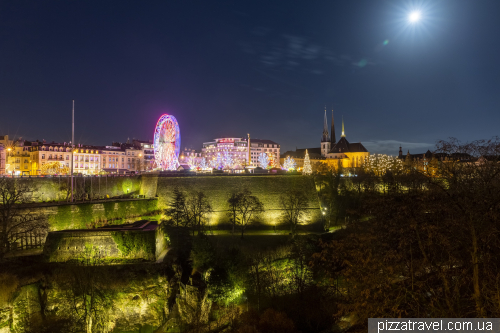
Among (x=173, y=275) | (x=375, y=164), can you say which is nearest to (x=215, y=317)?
(x=173, y=275)

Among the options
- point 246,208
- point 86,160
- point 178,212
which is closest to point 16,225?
point 178,212

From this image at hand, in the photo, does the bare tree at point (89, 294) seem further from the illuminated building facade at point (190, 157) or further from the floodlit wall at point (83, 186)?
the illuminated building facade at point (190, 157)

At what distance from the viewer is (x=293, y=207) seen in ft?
130

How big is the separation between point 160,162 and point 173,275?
22865 mm

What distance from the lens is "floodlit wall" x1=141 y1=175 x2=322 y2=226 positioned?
39344 mm

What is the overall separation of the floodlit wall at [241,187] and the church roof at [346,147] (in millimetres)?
59345

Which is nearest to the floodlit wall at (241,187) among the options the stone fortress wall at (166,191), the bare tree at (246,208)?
the stone fortress wall at (166,191)

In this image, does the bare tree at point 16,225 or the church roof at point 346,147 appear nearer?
the bare tree at point 16,225

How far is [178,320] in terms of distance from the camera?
22.4 metres

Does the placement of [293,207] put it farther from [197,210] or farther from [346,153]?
[346,153]

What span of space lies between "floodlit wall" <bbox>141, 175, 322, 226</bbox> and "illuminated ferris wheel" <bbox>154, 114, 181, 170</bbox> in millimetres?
3292

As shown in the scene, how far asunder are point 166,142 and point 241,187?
1228cm

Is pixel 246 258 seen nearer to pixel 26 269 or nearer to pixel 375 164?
pixel 26 269

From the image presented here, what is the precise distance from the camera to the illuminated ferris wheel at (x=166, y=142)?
145 ft
